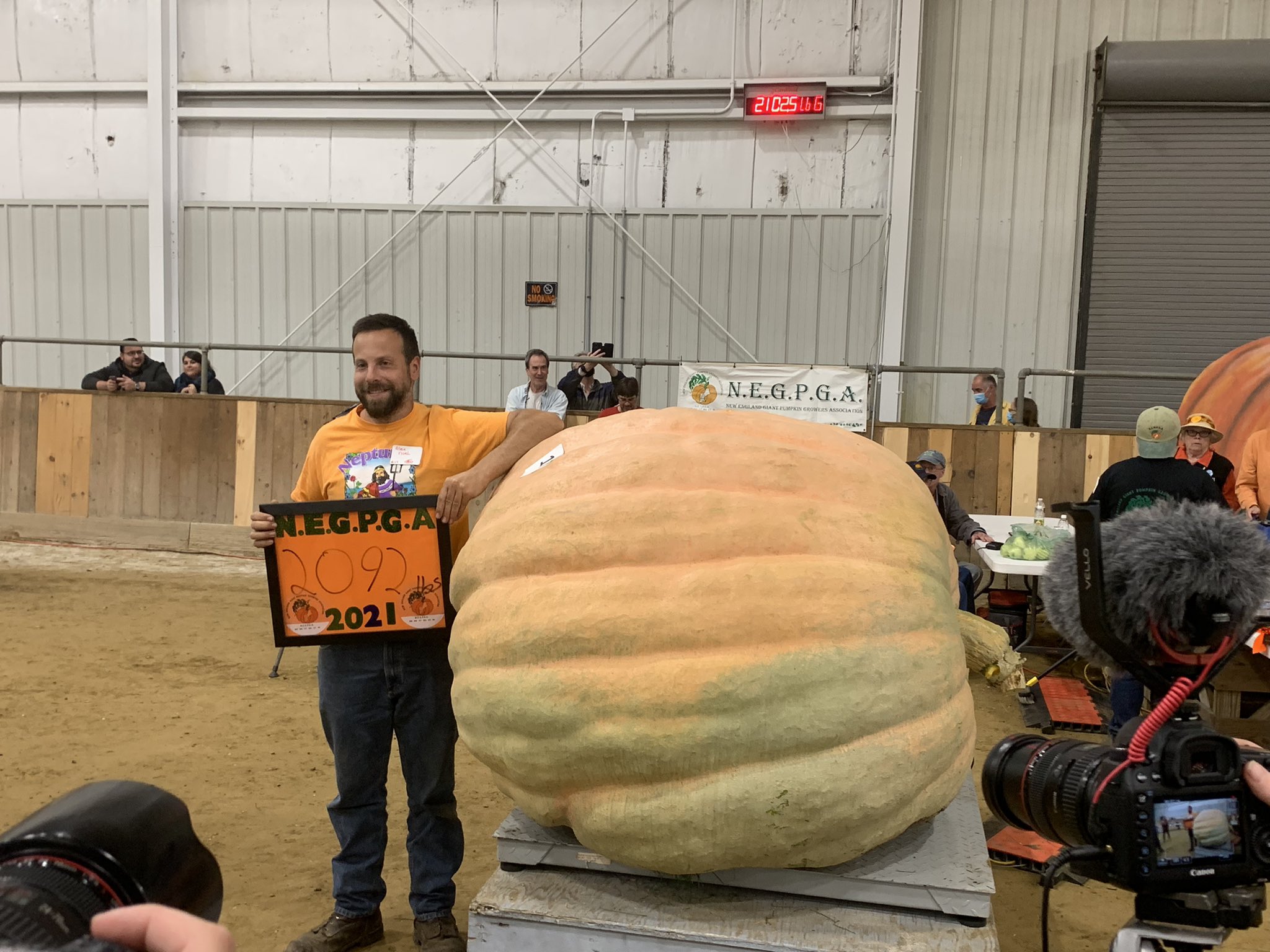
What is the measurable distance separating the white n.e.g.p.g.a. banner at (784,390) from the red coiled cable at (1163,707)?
645 centimetres

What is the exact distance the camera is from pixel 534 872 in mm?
2209

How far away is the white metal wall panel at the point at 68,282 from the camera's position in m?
12.8

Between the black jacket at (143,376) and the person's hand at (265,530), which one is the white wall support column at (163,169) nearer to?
the black jacket at (143,376)

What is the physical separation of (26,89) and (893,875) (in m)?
14.6

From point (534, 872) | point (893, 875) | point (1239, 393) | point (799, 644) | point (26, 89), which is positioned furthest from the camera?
point (26, 89)

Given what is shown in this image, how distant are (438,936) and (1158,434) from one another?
4.28m

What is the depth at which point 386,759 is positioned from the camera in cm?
292

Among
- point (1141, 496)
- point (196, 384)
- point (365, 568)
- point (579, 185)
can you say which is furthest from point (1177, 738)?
point (579, 185)

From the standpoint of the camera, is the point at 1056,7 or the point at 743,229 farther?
the point at 743,229

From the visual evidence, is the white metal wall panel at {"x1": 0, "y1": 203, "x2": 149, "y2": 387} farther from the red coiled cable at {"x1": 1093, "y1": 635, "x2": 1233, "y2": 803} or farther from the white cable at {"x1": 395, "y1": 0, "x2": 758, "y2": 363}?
the red coiled cable at {"x1": 1093, "y1": 635, "x2": 1233, "y2": 803}

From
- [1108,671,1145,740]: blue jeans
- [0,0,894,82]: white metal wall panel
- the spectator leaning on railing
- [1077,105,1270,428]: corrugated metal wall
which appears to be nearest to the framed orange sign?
[1108,671,1145,740]: blue jeans

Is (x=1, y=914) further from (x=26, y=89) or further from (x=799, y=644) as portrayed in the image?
(x=26, y=89)

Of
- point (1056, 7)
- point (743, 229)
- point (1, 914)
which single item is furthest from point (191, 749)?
point (1056, 7)

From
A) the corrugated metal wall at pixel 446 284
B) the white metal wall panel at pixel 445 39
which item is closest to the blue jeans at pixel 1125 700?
the corrugated metal wall at pixel 446 284
